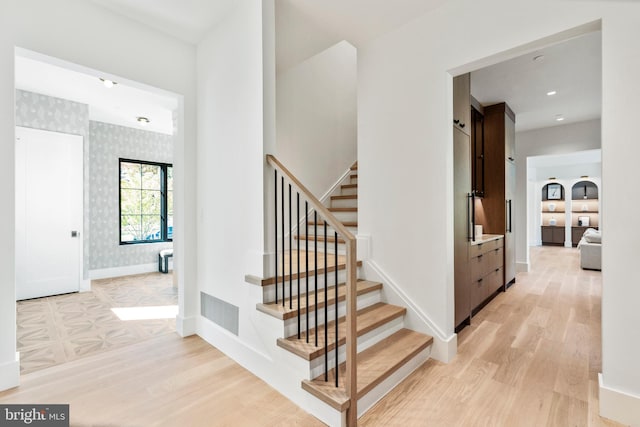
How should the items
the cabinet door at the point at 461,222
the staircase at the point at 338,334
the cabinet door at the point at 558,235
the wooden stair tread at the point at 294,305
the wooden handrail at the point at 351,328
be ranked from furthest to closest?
the cabinet door at the point at 558,235 → the cabinet door at the point at 461,222 → the wooden stair tread at the point at 294,305 → the staircase at the point at 338,334 → the wooden handrail at the point at 351,328

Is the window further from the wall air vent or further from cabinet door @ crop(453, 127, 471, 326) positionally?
cabinet door @ crop(453, 127, 471, 326)

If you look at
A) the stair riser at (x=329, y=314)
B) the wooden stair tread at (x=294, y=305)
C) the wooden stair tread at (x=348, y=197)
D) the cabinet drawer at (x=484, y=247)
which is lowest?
the stair riser at (x=329, y=314)

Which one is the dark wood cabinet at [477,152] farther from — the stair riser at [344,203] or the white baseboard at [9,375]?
the white baseboard at [9,375]

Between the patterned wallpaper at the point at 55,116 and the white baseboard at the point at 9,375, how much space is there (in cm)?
319

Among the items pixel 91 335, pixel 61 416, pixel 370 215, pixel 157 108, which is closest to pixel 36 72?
pixel 157 108

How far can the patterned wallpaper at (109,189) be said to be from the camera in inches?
218

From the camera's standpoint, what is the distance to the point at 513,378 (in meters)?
2.18

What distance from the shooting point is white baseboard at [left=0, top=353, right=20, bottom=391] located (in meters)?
2.05

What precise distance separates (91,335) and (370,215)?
10.1ft

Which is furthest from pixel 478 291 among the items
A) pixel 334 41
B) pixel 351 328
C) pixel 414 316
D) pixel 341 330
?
pixel 334 41

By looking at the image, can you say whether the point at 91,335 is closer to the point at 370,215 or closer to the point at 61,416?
the point at 61,416

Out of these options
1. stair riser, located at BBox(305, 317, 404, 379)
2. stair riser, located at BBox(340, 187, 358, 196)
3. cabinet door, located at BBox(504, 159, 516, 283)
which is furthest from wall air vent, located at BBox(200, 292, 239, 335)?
cabinet door, located at BBox(504, 159, 516, 283)

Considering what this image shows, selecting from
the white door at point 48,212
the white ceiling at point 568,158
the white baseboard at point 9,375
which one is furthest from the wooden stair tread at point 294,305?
the white ceiling at point 568,158

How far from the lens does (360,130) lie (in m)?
3.00
